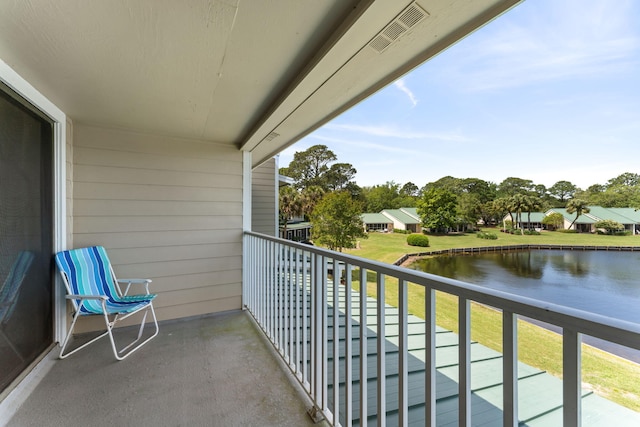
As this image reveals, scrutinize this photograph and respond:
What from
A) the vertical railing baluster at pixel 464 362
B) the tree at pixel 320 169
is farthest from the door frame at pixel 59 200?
the tree at pixel 320 169

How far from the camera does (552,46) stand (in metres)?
5.21

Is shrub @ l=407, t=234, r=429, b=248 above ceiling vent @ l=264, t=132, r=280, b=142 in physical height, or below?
below

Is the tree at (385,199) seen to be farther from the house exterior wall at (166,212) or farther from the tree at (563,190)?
Result: the house exterior wall at (166,212)

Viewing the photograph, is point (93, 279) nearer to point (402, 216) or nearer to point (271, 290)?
point (271, 290)

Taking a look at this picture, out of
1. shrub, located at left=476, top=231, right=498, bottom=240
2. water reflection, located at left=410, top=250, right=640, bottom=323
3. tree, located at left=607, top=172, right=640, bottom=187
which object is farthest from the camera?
shrub, located at left=476, top=231, right=498, bottom=240

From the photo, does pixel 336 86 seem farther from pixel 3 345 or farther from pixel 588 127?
pixel 588 127

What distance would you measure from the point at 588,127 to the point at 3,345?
854cm

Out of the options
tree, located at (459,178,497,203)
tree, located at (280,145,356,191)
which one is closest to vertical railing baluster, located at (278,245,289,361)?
tree, located at (459,178,497,203)

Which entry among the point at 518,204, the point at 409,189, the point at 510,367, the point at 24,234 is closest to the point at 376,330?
the point at 510,367

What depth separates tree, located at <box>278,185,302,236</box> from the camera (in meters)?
13.8

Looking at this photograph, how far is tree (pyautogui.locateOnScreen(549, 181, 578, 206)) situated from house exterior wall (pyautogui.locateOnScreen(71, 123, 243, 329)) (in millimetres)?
7529

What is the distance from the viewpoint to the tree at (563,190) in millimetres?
6321

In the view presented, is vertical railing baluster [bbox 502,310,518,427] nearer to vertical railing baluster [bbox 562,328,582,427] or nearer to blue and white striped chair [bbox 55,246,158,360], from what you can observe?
vertical railing baluster [bbox 562,328,582,427]

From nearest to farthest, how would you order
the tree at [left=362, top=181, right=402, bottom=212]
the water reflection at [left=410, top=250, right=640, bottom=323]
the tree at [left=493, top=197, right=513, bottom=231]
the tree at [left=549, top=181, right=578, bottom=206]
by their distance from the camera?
the water reflection at [left=410, top=250, right=640, bottom=323], the tree at [left=549, top=181, right=578, bottom=206], the tree at [left=493, top=197, right=513, bottom=231], the tree at [left=362, top=181, right=402, bottom=212]
